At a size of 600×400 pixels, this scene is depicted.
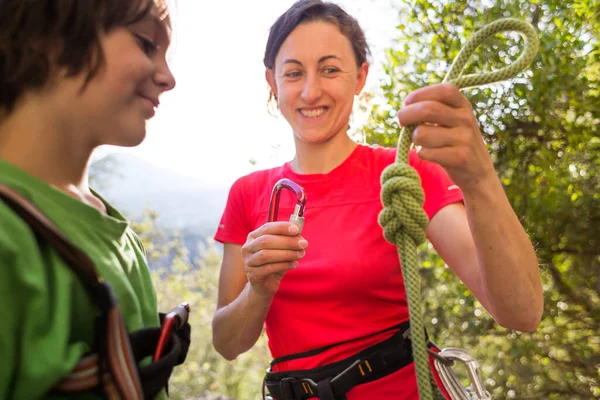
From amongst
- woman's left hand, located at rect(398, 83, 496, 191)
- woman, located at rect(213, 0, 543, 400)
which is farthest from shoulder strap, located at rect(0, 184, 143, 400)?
woman's left hand, located at rect(398, 83, 496, 191)

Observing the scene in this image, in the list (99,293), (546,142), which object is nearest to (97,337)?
(99,293)

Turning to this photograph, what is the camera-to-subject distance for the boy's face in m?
1.16

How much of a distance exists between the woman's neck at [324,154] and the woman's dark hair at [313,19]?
12.9 inches

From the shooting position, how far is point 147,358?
1.16 meters

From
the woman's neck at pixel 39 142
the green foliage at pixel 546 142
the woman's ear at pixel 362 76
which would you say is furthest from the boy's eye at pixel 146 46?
the green foliage at pixel 546 142

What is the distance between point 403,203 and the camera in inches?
45.8

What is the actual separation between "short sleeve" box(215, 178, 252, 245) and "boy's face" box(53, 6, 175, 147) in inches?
30.1

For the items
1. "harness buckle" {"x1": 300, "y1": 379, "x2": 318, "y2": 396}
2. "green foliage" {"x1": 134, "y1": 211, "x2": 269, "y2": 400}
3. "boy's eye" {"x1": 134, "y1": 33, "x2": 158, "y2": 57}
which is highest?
"boy's eye" {"x1": 134, "y1": 33, "x2": 158, "y2": 57}

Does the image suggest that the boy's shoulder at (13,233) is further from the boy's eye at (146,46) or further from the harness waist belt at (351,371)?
the harness waist belt at (351,371)

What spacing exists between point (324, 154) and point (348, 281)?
20.1 inches

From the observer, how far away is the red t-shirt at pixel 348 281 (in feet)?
5.55

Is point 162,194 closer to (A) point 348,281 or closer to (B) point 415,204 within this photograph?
(A) point 348,281

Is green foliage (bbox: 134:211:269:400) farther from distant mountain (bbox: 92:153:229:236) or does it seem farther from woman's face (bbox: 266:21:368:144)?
woman's face (bbox: 266:21:368:144)

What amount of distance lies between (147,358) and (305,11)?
1330mm
